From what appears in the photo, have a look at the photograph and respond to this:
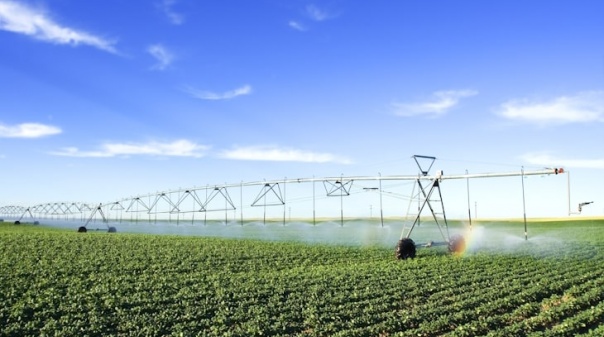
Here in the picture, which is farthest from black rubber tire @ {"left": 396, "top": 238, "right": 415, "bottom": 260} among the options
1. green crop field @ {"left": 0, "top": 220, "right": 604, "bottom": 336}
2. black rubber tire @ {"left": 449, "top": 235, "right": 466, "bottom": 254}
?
black rubber tire @ {"left": 449, "top": 235, "right": 466, "bottom": 254}

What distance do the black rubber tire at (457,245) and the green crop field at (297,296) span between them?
2.97 meters

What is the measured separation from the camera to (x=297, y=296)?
21.3 meters

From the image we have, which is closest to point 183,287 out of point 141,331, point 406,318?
point 141,331

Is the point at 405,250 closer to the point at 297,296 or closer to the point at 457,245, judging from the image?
the point at 457,245

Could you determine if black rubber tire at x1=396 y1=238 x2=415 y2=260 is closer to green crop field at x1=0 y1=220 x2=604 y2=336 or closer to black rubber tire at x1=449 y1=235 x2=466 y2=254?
green crop field at x1=0 y1=220 x2=604 y2=336

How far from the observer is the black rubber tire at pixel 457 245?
1562 inches

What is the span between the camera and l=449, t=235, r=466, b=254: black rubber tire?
130 ft

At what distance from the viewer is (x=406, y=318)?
17.2 m

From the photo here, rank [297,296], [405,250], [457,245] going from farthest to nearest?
1. [457,245]
2. [405,250]
3. [297,296]

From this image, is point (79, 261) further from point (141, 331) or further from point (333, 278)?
point (141, 331)

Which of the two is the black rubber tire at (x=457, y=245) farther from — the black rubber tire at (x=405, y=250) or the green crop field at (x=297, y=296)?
the black rubber tire at (x=405, y=250)

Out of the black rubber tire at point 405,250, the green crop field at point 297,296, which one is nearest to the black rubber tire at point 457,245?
the green crop field at point 297,296

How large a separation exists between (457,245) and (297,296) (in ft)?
74.3

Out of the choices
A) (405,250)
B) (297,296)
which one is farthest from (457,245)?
(297,296)
